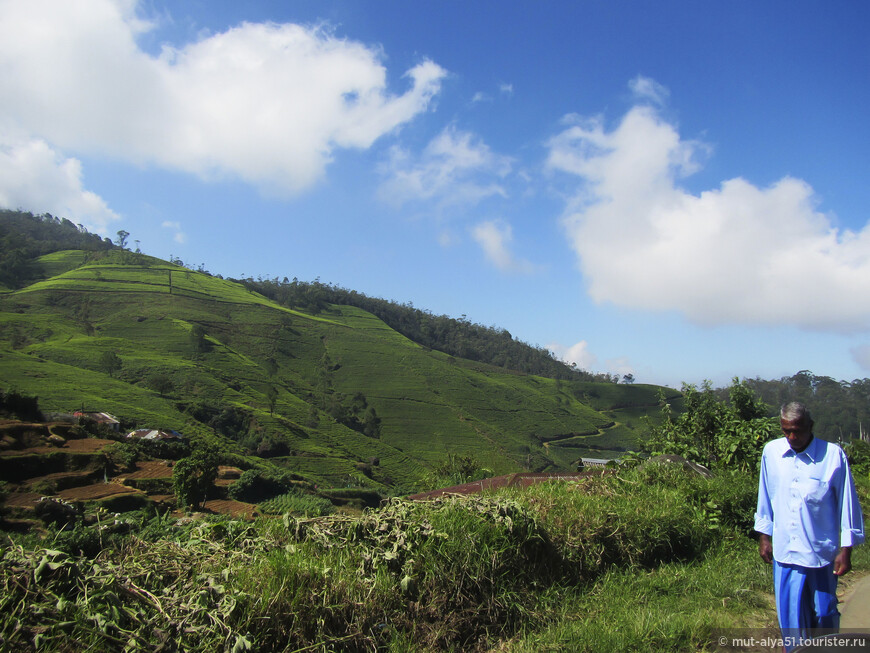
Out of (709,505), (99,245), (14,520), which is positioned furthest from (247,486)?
(99,245)

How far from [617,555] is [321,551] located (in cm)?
251

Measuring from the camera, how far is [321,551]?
316cm

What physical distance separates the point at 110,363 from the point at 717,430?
178 ft

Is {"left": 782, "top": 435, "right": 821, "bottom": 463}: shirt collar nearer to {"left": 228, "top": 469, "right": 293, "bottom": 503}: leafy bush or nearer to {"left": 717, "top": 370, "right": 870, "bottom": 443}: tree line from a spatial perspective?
{"left": 228, "top": 469, "right": 293, "bottom": 503}: leafy bush

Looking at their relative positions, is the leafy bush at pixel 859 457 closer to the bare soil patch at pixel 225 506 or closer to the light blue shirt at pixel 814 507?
the light blue shirt at pixel 814 507

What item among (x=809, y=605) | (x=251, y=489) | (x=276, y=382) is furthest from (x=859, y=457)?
(x=276, y=382)

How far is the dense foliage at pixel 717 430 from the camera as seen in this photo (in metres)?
8.20

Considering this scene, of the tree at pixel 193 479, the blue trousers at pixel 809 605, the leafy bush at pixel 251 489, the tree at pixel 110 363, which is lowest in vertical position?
the leafy bush at pixel 251 489

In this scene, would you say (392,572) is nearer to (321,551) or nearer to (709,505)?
(321,551)

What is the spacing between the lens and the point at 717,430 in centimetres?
939

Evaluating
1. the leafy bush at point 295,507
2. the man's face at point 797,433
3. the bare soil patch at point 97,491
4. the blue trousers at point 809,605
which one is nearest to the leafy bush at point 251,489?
the bare soil patch at point 97,491

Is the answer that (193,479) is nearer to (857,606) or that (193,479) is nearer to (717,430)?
(717,430)

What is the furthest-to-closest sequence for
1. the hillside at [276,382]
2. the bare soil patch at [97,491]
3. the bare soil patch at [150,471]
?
the hillside at [276,382]
the bare soil patch at [150,471]
the bare soil patch at [97,491]

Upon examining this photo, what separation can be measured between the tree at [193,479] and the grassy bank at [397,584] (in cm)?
971
